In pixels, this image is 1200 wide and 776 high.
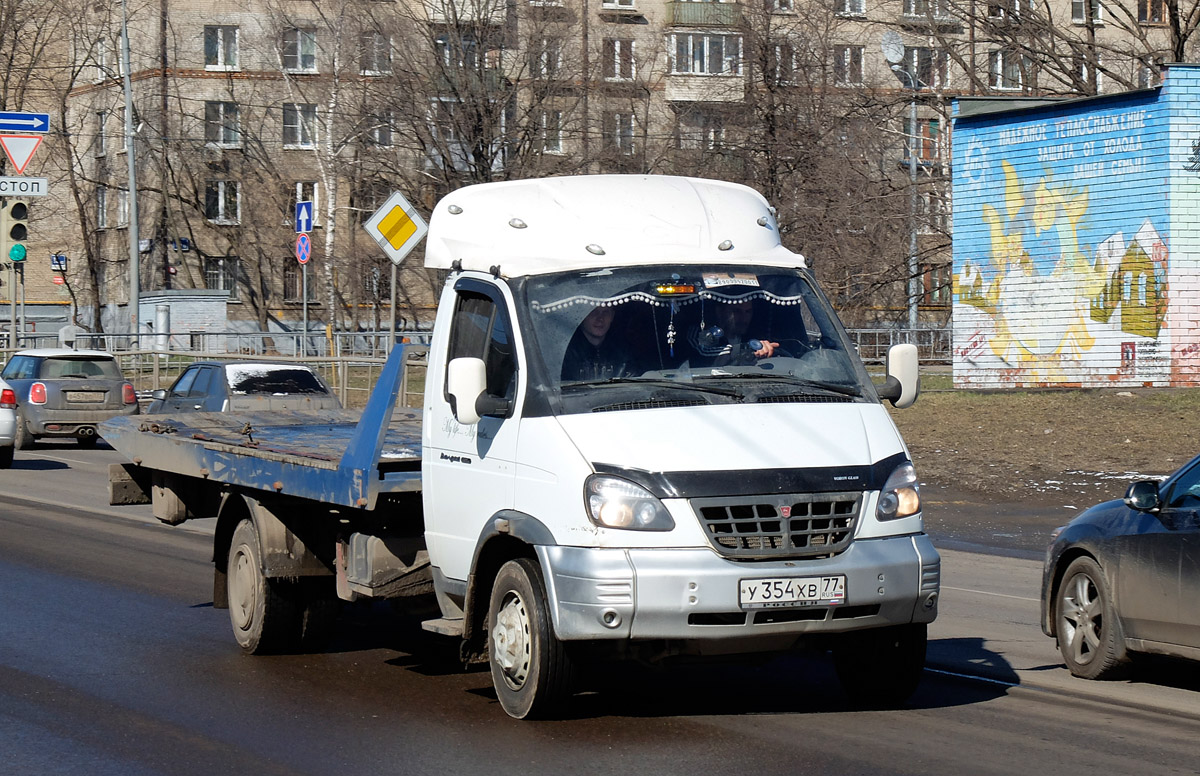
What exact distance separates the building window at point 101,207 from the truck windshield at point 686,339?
61884 millimetres

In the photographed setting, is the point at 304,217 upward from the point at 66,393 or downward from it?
upward

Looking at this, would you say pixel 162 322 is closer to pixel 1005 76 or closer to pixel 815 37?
pixel 815 37

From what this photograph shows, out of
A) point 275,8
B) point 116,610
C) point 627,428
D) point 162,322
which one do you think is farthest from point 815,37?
point 627,428

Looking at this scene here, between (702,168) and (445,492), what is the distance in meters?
37.2

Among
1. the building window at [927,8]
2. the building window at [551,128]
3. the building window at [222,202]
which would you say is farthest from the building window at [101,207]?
the building window at [927,8]

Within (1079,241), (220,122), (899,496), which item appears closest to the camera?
(899,496)

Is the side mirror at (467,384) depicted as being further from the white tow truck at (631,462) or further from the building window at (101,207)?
the building window at (101,207)

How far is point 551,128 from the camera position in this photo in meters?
43.0

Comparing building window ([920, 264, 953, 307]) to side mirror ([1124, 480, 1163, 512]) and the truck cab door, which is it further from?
the truck cab door

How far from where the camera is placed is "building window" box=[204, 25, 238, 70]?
6425 cm

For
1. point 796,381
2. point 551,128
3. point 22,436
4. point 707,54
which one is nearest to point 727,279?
point 796,381

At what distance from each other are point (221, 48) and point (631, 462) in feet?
201

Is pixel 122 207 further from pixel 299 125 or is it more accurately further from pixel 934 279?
pixel 934 279

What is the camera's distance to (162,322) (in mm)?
48938
